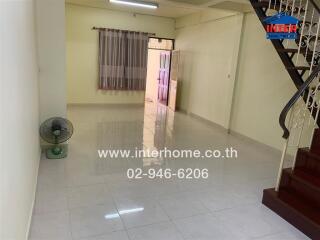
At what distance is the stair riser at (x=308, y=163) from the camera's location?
2.68 m

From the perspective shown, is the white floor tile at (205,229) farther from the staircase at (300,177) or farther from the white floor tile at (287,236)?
the staircase at (300,177)

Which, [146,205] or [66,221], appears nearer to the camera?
[66,221]

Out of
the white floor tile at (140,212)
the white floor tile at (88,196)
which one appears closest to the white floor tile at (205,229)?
the white floor tile at (140,212)

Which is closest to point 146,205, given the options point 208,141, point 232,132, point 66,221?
point 66,221

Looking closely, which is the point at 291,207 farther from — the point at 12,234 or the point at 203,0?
the point at 203,0

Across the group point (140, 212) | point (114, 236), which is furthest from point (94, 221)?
point (140, 212)

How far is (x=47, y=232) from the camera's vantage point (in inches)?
81.9

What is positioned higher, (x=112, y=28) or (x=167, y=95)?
(x=112, y=28)

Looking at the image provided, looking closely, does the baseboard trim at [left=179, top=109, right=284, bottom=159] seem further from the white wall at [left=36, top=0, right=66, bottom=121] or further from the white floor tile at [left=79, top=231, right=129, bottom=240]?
the white wall at [left=36, top=0, right=66, bottom=121]

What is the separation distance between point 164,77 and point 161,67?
1.37 ft

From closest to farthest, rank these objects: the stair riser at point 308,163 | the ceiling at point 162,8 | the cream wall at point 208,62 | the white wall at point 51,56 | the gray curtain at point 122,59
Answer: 1. the stair riser at point 308,163
2. the white wall at point 51,56
3. the ceiling at point 162,8
4. the cream wall at point 208,62
5. the gray curtain at point 122,59

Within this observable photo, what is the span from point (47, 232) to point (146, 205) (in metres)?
0.92

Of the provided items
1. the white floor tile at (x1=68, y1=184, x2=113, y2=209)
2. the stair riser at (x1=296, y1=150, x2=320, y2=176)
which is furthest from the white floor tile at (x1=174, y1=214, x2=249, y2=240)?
the stair riser at (x1=296, y1=150, x2=320, y2=176)

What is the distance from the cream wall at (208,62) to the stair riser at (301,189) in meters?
2.94
